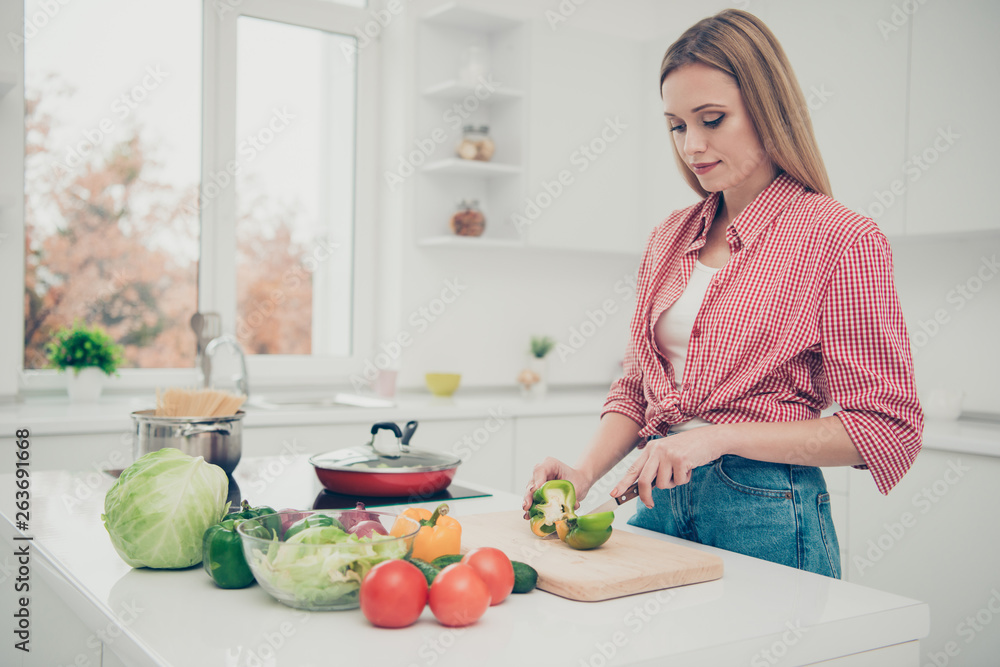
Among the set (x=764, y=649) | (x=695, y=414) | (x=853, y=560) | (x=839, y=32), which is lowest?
(x=853, y=560)

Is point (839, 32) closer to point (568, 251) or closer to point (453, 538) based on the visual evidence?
point (568, 251)

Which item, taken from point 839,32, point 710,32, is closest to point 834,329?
point 710,32

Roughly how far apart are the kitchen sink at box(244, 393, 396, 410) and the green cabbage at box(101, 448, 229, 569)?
1929 millimetres

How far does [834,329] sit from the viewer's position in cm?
118

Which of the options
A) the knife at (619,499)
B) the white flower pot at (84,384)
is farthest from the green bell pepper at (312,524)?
the white flower pot at (84,384)

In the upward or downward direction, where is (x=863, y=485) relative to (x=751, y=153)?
downward

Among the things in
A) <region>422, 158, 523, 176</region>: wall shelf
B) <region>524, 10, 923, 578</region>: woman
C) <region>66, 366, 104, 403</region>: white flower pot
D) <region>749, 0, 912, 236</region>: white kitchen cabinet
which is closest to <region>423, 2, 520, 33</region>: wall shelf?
<region>422, 158, 523, 176</region>: wall shelf

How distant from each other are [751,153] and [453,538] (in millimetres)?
737

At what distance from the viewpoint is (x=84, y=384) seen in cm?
277

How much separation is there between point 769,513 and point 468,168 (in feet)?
7.55

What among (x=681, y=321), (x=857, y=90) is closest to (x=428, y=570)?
(x=681, y=321)

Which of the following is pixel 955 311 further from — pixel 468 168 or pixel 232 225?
pixel 232 225

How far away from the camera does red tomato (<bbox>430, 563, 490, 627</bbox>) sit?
0.83m

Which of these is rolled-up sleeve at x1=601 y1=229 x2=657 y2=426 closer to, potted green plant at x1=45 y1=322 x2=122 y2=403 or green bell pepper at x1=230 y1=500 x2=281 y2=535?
green bell pepper at x1=230 y1=500 x2=281 y2=535
